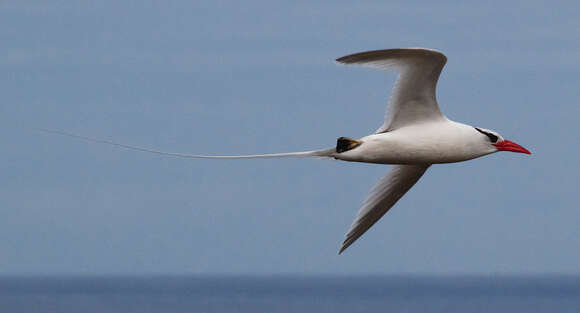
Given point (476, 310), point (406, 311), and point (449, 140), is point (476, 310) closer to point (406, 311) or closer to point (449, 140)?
point (406, 311)

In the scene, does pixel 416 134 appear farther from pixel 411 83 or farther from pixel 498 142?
pixel 498 142

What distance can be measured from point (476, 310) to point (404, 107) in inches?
5936

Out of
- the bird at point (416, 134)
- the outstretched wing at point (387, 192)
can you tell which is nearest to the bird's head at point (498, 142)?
the bird at point (416, 134)

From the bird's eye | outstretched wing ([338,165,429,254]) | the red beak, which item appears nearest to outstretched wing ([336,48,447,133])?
the bird's eye

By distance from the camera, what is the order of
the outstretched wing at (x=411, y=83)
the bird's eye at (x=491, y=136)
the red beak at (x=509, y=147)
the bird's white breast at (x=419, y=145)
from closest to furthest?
1. the outstretched wing at (x=411, y=83)
2. the bird's white breast at (x=419, y=145)
3. the bird's eye at (x=491, y=136)
4. the red beak at (x=509, y=147)

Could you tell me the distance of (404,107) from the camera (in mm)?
16094

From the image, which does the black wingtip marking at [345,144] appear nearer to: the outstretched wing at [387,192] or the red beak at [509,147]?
the outstretched wing at [387,192]

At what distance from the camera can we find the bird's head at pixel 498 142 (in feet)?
55.0

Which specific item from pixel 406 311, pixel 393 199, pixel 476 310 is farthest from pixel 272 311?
pixel 393 199

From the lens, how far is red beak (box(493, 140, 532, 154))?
1695 cm

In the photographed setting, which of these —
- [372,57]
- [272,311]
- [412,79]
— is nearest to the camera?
[372,57]

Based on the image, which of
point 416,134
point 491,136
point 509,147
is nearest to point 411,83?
point 416,134

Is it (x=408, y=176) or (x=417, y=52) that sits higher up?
(x=417, y=52)

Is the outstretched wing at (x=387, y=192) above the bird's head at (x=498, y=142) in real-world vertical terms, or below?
below
